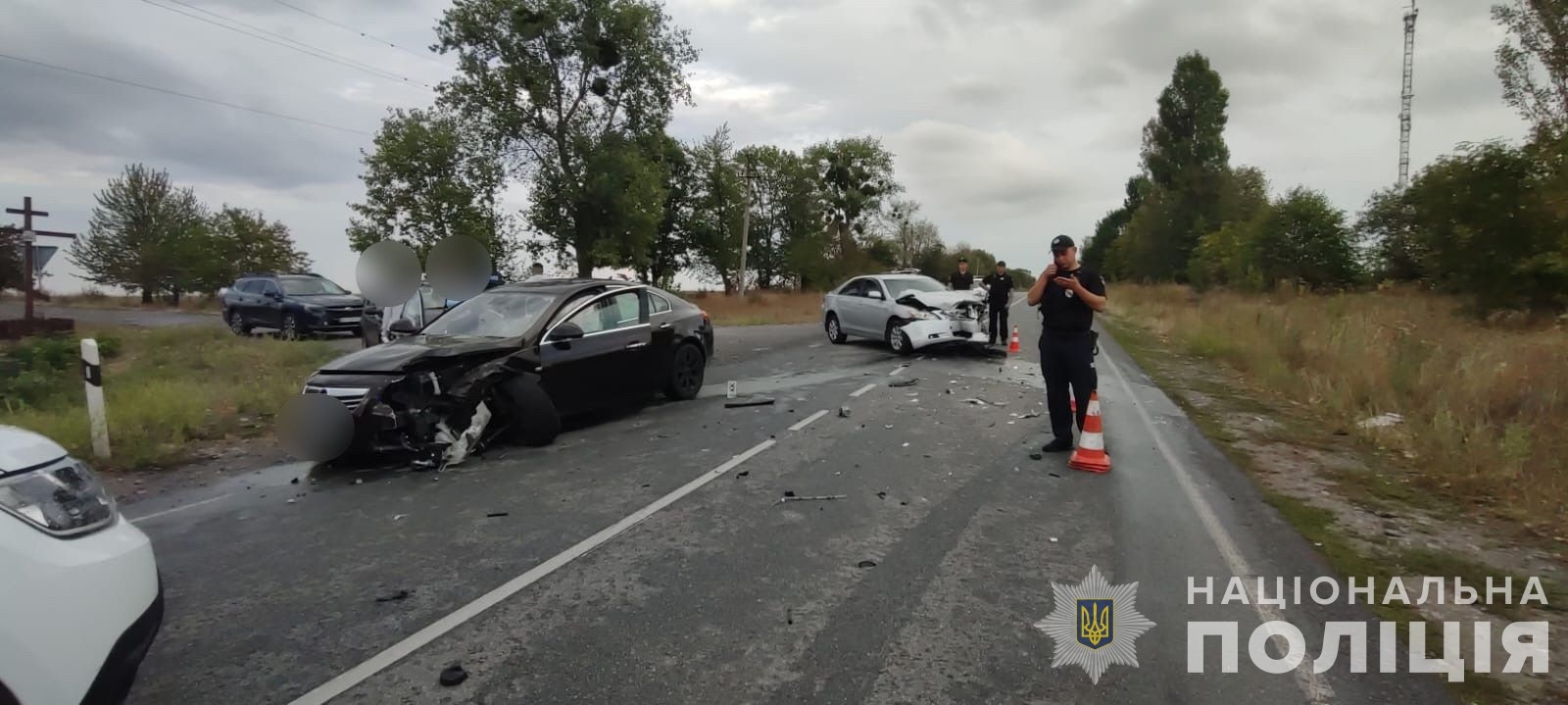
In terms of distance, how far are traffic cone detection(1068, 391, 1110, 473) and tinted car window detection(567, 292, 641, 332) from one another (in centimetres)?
500

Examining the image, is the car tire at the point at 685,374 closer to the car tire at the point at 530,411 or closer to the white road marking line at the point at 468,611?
the car tire at the point at 530,411

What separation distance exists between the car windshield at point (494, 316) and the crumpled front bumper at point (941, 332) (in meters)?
8.21

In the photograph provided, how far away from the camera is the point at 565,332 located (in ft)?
24.9

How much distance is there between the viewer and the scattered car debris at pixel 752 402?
9.56 meters

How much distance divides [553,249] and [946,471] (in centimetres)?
3713

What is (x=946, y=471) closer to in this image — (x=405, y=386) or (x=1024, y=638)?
(x=1024, y=638)

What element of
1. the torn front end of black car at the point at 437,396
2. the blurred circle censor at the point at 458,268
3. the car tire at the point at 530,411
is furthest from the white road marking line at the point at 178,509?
the blurred circle censor at the point at 458,268

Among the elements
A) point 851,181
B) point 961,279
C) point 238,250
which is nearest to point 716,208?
point 851,181

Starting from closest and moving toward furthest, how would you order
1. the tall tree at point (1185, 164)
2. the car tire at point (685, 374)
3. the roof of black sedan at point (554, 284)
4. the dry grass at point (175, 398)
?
the dry grass at point (175, 398) < the roof of black sedan at point (554, 284) < the car tire at point (685, 374) < the tall tree at point (1185, 164)

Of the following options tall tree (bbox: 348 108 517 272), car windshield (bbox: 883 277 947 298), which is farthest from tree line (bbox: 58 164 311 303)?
car windshield (bbox: 883 277 947 298)

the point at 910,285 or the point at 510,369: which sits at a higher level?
the point at 910,285

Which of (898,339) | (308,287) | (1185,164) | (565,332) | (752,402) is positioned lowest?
(752,402)

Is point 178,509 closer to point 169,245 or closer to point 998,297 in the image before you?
point 998,297

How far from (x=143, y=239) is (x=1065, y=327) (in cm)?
5966
